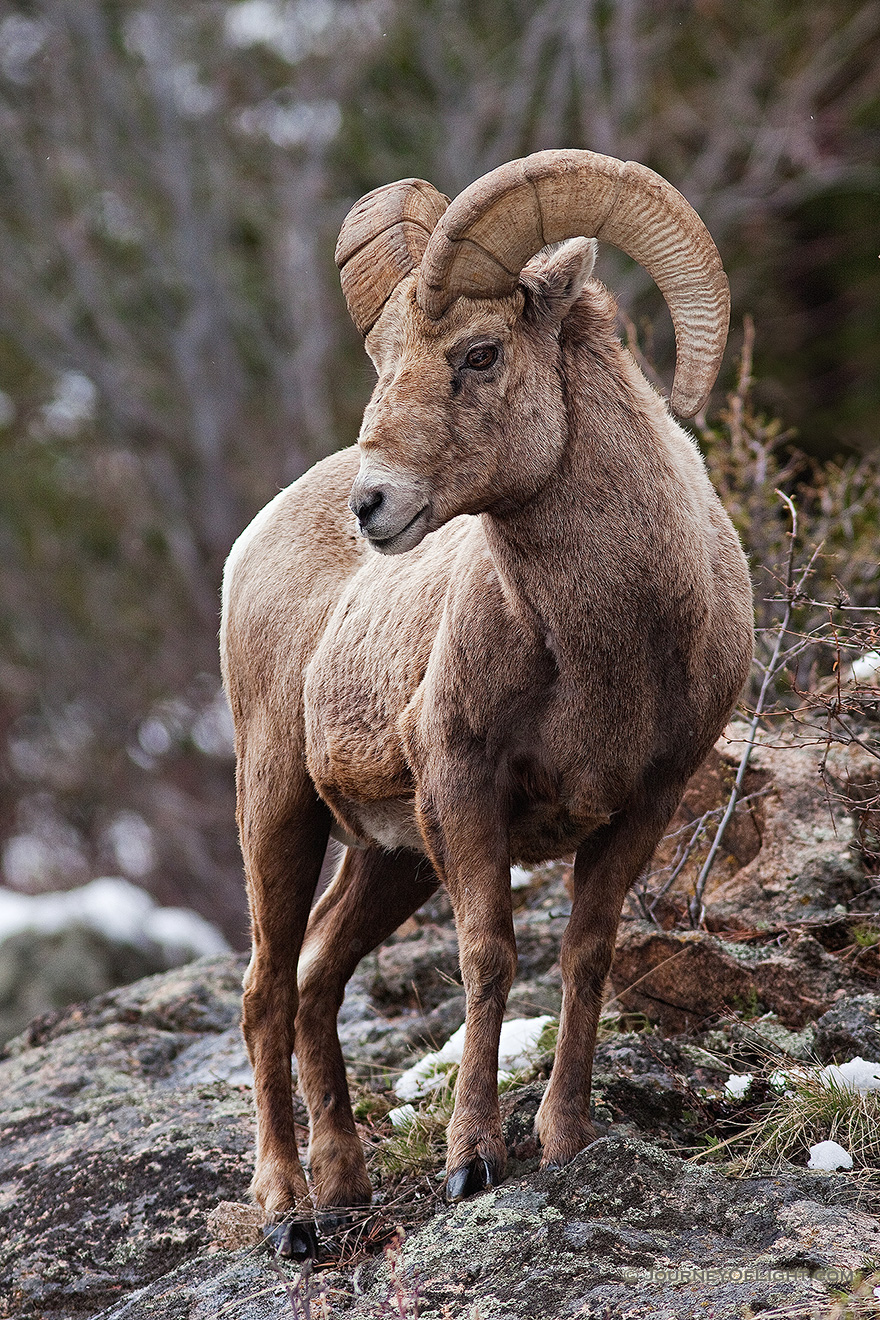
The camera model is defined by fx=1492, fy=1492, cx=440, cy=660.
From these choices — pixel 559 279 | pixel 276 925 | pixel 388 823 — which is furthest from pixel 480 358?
pixel 276 925

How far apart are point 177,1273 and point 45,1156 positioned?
43.8 inches

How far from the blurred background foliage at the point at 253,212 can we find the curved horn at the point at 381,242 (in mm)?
12730

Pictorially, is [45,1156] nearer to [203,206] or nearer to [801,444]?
[801,444]

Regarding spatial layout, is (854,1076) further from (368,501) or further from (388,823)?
(368,501)

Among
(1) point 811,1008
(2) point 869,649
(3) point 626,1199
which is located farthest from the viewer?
(1) point 811,1008

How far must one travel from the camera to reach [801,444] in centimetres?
1608

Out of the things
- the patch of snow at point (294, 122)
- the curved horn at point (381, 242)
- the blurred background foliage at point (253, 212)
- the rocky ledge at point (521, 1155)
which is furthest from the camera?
the patch of snow at point (294, 122)

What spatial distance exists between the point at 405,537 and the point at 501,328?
1.98ft

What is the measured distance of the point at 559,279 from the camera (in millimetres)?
3910

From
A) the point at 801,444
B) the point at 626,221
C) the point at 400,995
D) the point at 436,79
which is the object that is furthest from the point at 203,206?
the point at 626,221

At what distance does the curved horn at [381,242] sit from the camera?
13.3 ft

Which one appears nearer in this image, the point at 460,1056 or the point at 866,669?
the point at 460,1056

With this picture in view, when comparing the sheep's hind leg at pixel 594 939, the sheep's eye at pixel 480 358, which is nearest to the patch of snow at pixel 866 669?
the sheep's hind leg at pixel 594 939

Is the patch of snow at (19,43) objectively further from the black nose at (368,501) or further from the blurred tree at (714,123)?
the black nose at (368,501)
